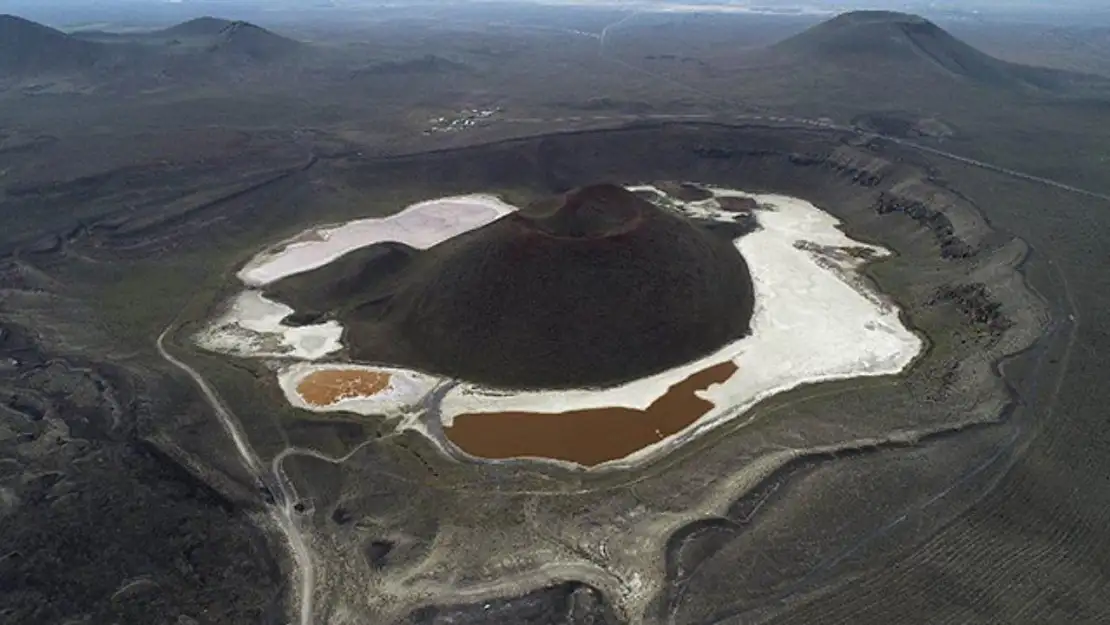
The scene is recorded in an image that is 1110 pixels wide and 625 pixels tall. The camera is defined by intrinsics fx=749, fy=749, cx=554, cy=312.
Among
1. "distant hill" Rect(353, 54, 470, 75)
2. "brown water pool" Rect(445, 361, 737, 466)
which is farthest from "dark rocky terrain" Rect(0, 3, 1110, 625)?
"distant hill" Rect(353, 54, 470, 75)

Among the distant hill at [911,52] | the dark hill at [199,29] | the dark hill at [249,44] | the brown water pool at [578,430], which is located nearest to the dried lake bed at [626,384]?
the brown water pool at [578,430]

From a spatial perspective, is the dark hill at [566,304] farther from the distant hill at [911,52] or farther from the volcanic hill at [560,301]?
the distant hill at [911,52]

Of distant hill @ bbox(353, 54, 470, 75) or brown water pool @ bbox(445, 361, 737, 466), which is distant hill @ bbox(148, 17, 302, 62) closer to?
distant hill @ bbox(353, 54, 470, 75)

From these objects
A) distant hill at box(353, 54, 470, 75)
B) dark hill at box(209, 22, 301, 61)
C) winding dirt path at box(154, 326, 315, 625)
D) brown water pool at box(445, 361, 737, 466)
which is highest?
dark hill at box(209, 22, 301, 61)

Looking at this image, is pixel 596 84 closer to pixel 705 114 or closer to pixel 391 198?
pixel 705 114

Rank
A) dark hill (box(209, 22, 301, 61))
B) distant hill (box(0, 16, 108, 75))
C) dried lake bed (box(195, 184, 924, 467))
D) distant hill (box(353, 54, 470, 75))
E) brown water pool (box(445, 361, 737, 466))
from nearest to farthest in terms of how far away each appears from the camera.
→ brown water pool (box(445, 361, 737, 466)) < dried lake bed (box(195, 184, 924, 467)) < distant hill (box(0, 16, 108, 75)) < distant hill (box(353, 54, 470, 75)) < dark hill (box(209, 22, 301, 61))

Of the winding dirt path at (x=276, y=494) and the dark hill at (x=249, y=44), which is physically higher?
the dark hill at (x=249, y=44)

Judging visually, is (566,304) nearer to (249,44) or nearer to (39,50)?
(249,44)
